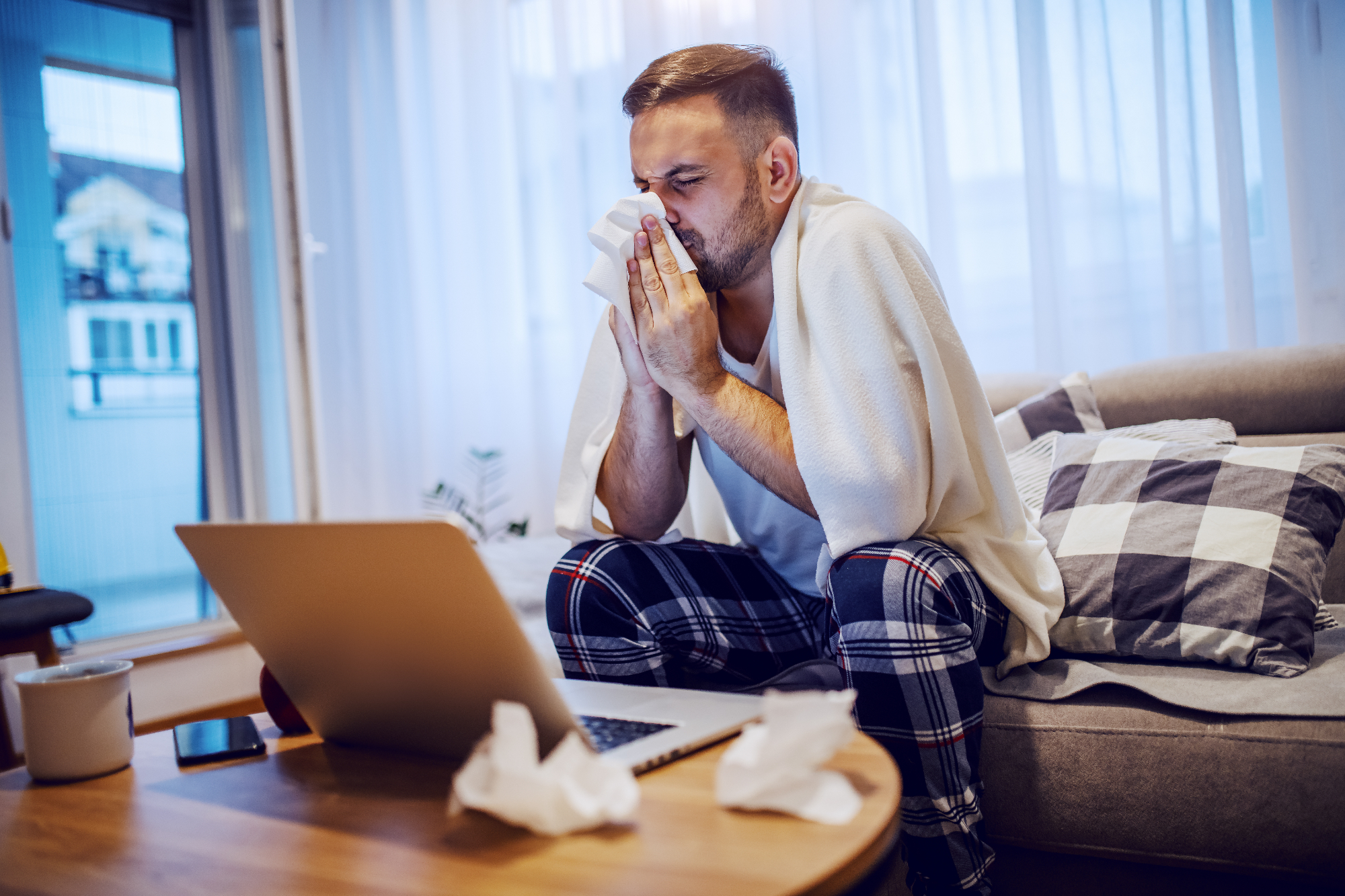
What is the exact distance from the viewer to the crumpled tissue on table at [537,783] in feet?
1.61

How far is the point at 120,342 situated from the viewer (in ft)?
8.66

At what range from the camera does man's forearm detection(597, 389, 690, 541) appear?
1271 mm

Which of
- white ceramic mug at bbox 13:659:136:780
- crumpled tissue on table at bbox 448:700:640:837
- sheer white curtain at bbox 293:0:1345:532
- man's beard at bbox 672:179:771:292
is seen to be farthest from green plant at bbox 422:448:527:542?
crumpled tissue on table at bbox 448:700:640:837

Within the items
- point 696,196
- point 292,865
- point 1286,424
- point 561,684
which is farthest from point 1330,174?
point 292,865

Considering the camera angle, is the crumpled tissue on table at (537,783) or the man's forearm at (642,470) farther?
the man's forearm at (642,470)

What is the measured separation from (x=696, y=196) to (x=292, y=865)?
3.15 feet

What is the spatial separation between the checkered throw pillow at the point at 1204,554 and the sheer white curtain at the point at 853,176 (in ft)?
2.75

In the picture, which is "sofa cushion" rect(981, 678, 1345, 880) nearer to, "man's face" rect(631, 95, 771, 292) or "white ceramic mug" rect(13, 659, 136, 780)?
"man's face" rect(631, 95, 771, 292)

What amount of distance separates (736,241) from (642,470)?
34 cm

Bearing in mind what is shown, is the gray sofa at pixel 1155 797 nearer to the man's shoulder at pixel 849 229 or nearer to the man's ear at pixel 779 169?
the man's shoulder at pixel 849 229

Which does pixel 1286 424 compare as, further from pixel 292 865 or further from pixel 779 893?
pixel 292 865

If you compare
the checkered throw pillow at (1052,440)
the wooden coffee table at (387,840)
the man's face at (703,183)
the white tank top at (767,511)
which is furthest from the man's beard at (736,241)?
the wooden coffee table at (387,840)

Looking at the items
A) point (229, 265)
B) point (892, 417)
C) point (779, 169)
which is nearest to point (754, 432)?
point (892, 417)

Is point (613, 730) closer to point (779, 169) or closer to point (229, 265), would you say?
point (779, 169)
